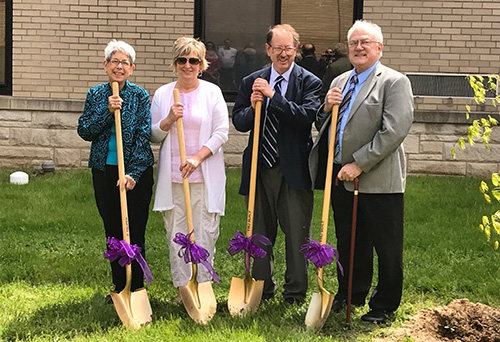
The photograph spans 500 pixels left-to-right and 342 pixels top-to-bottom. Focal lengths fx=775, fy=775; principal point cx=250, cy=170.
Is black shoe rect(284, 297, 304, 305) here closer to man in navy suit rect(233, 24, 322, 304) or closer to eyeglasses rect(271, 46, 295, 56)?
man in navy suit rect(233, 24, 322, 304)

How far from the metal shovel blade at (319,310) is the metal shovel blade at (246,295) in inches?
17.5

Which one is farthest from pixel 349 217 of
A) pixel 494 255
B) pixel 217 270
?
pixel 494 255

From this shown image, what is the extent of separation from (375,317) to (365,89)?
153 centimetres

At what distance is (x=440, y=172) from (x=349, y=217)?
17.9 feet

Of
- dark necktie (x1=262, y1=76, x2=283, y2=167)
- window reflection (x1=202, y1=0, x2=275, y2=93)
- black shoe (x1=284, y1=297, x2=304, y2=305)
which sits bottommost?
black shoe (x1=284, y1=297, x2=304, y2=305)

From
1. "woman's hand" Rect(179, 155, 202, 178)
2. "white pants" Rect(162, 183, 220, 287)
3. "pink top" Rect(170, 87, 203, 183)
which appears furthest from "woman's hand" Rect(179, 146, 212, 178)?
"white pants" Rect(162, 183, 220, 287)

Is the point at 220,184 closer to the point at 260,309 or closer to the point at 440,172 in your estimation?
the point at 260,309

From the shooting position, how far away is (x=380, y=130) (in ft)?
16.2

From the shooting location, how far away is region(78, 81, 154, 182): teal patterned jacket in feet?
17.1

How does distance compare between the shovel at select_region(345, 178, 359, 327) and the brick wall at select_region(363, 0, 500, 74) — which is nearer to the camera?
the shovel at select_region(345, 178, 359, 327)

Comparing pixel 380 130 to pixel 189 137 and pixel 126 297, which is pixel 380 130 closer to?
pixel 189 137

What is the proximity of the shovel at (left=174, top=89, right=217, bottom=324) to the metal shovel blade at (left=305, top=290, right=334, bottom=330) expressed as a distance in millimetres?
665

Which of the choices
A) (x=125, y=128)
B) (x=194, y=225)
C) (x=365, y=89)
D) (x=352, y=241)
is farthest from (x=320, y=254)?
(x=125, y=128)

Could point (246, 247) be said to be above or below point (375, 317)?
above
